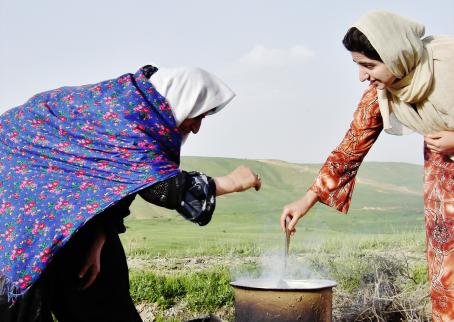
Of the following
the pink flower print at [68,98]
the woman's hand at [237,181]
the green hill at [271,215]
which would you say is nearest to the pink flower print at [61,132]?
the pink flower print at [68,98]

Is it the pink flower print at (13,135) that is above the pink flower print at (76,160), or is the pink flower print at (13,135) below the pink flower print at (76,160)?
above

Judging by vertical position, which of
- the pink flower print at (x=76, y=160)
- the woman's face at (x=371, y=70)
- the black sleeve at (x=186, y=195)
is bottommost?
the black sleeve at (x=186, y=195)

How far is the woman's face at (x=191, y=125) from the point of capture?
2855 mm

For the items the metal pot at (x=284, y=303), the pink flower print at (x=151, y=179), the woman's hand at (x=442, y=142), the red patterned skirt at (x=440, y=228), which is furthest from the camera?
the metal pot at (x=284, y=303)

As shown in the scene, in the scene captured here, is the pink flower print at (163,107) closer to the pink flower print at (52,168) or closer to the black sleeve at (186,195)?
the black sleeve at (186,195)

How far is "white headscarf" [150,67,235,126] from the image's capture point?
2783 mm

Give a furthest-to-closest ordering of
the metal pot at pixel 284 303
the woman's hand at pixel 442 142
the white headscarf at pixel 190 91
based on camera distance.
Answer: the metal pot at pixel 284 303 < the woman's hand at pixel 442 142 < the white headscarf at pixel 190 91

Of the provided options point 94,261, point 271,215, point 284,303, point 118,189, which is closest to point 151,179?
point 118,189

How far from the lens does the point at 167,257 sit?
19.3ft

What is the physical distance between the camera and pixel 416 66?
295 centimetres

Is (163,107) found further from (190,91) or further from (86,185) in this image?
(86,185)

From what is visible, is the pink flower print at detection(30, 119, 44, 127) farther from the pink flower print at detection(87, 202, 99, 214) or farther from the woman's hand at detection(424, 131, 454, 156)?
Result: the woman's hand at detection(424, 131, 454, 156)

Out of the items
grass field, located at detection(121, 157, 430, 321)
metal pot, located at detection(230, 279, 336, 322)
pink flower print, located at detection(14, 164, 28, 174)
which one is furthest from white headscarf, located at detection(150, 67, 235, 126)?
grass field, located at detection(121, 157, 430, 321)

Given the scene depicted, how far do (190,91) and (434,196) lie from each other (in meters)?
1.19
